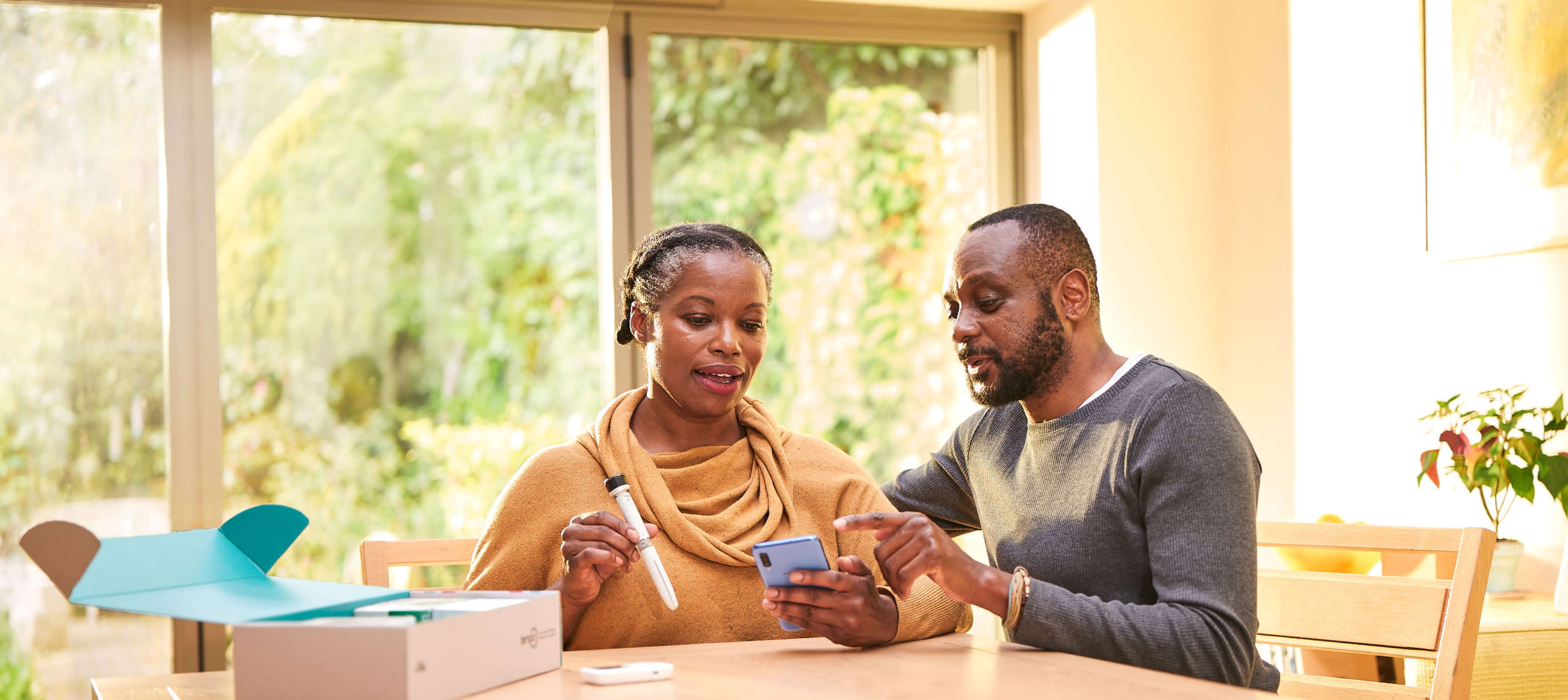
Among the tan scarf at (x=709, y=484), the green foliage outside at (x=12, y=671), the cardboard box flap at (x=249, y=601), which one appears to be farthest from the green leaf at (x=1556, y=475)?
the green foliage outside at (x=12, y=671)

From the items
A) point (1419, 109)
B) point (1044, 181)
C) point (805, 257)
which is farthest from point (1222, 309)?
point (805, 257)

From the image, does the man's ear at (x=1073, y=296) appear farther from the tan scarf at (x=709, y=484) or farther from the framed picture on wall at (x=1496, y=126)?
the framed picture on wall at (x=1496, y=126)

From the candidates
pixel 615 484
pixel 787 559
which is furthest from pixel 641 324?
pixel 787 559

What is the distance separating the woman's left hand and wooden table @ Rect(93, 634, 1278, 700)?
26 millimetres

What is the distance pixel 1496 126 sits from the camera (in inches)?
99.9

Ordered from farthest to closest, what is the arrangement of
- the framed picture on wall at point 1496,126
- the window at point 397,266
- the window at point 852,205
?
the window at point 852,205 → the window at point 397,266 → the framed picture on wall at point 1496,126

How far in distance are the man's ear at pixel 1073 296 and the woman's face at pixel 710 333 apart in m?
0.44

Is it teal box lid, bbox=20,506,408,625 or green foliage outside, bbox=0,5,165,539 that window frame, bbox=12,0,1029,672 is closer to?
green foliage outside, bbox=0,5,165,539

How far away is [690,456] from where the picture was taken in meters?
1.88

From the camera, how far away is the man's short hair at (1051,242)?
70.3 inches

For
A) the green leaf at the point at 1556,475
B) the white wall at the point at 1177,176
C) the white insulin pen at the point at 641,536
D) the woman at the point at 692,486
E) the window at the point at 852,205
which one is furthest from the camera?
the window at the point at 852,205

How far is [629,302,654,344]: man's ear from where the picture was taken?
1955mm

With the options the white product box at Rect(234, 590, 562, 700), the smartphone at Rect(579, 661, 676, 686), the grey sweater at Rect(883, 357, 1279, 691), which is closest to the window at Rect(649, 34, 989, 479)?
the grey sweater at Rect(883, 357, 1279, 691)

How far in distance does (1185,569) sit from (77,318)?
2579 mm
